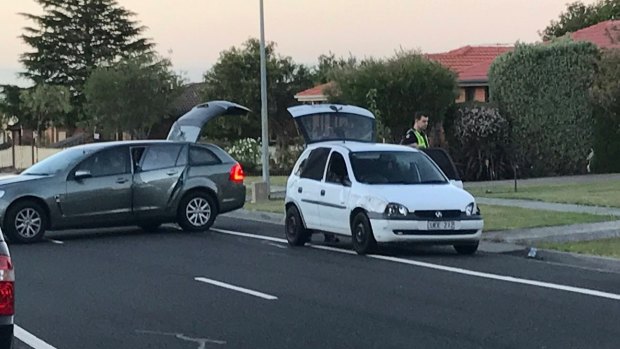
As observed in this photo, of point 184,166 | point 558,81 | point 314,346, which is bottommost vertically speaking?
point 314,346

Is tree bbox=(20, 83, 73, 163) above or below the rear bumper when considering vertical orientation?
above

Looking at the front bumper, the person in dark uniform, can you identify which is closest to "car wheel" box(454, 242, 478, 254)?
the front bumper

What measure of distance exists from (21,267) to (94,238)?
440cm

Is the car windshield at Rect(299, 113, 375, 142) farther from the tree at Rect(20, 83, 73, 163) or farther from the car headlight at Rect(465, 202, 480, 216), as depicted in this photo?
the tree at Rect(20, 83, 73, 163)

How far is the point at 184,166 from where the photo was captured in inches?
808

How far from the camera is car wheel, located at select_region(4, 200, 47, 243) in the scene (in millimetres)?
18703

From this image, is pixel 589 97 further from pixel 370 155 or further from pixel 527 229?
pixel 370 155

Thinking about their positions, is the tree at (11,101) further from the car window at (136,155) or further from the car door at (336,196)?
the car door at (336,196)

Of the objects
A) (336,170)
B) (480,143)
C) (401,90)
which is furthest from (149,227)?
(401,90)

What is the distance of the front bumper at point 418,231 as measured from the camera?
1571 cm

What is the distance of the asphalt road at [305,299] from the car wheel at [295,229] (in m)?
0.29

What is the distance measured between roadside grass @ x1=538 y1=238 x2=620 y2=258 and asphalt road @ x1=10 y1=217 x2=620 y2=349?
0.80m

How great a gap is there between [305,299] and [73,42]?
242 feet

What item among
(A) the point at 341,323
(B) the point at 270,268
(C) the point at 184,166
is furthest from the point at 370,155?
(A) the point at 341,323
